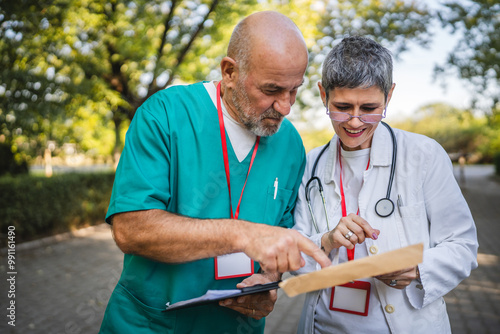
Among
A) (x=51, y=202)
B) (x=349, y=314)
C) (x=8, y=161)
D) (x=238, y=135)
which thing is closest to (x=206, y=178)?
(x=238, y=135)

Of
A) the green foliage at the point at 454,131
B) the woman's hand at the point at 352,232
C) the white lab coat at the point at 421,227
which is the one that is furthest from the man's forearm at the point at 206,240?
the green foliage at the point at 454,131

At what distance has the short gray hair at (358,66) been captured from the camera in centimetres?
198

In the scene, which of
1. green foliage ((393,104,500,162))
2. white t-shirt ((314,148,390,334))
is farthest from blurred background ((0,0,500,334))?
green foliage ((393,104,500,162))

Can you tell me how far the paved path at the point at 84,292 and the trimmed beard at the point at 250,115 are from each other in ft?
12.7

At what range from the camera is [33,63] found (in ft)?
24.7

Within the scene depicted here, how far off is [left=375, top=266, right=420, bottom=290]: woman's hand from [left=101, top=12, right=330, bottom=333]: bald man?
0.49 metres

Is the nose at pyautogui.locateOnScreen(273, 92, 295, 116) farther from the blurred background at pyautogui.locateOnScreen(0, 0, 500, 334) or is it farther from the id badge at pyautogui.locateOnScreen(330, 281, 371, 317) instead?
the blurred background at pyautogui.locateOnScreen(0, 0, 500, 334)

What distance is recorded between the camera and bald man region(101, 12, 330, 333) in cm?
173

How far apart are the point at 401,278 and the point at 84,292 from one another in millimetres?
5951

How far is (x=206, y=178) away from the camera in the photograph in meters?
1.96

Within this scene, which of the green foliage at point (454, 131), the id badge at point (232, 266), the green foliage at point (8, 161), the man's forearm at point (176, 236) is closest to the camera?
the man's forearm at point (176, 236)

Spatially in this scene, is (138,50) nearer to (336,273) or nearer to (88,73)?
(88,73)

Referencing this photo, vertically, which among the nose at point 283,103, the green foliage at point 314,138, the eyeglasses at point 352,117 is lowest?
the green foliage at point 314,138

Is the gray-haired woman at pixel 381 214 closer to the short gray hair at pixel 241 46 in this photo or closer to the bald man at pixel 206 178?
the bald man at pixel 206 178
